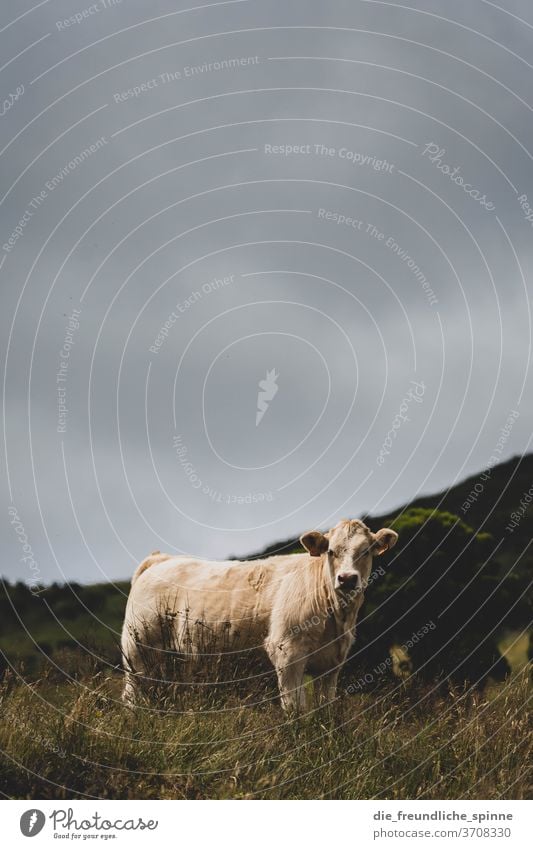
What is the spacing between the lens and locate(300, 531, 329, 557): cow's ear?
1047 cm

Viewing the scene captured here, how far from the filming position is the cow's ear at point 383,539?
1030cm

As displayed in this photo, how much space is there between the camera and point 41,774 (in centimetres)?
791

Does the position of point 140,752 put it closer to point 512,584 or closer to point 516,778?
point 516,778

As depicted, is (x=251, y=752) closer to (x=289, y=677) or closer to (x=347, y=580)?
(x=289, y=677)

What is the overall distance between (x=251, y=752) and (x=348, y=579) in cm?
245

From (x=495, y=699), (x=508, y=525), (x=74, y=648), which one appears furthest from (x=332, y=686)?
(x=508, y=525)

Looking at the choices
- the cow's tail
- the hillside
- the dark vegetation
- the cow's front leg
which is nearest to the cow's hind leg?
the cow's front leg

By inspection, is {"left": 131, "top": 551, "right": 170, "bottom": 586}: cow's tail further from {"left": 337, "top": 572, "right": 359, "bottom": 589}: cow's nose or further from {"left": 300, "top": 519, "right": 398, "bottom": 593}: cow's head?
{"left": 337, "top": 572, "right": 359, "bottom": 589}: cow's nose

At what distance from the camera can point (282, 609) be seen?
34.7ft

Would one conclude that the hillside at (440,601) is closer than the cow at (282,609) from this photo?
No

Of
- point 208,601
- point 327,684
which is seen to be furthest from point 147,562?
point 327,684

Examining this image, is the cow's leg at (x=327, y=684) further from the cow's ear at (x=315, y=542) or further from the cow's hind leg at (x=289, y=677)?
the cow's ear at (x=315, y=542)
